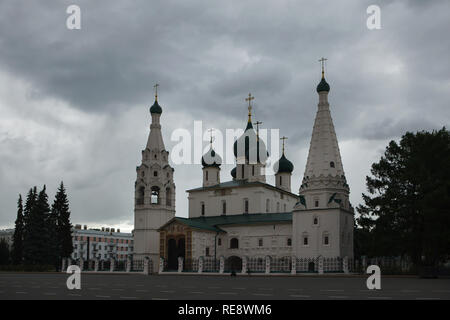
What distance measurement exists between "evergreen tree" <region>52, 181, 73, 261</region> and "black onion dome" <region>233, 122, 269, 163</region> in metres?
20.8

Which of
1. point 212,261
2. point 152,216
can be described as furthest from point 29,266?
point 212,261

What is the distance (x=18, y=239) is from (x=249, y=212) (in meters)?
26.3

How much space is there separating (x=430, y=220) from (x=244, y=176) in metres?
29.8

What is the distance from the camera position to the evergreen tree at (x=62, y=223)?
58.7m

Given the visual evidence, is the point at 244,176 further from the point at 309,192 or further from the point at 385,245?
the point at 385,245

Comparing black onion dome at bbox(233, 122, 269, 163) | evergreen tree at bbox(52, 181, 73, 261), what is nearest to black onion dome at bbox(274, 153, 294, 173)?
black onion dome at bbox(233, 122, 269, 163)

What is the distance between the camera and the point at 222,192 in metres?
58.8

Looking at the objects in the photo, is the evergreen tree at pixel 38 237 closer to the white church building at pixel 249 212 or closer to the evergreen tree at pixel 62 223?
the evergreen tree at pixel 62 223

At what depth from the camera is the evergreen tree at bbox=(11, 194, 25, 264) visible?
2286 inches

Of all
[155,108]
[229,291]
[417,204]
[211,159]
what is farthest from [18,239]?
[229,291]

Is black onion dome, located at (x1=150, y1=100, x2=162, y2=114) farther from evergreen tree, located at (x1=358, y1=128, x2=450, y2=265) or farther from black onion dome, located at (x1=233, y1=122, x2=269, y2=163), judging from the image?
evergreen tree, located at (x1=358, y1=128, x2=450, y2=265)

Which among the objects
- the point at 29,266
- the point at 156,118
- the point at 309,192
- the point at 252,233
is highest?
the point at 156,118

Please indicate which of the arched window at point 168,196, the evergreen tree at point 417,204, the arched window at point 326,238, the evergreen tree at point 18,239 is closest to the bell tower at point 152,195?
the arched window at point 168,196
